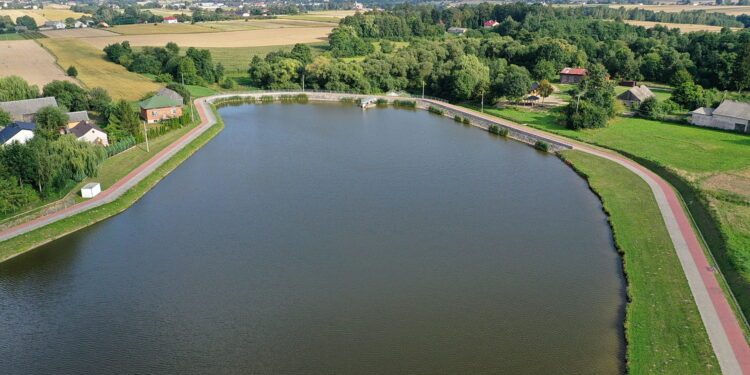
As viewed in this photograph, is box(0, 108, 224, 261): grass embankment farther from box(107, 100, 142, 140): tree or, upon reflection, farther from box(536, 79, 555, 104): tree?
box(536, 79, 555, 104): tree

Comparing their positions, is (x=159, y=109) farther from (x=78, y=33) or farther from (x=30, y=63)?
(x=78, y=33)

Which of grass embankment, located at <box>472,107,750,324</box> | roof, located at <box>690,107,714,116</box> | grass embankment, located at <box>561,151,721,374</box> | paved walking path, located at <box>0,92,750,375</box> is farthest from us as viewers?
roof, located at <box>690,107,714,116</box>

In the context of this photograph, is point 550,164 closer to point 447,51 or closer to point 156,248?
point 156,248

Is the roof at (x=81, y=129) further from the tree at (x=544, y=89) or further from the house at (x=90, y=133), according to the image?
the tree at (x=544, y=89)

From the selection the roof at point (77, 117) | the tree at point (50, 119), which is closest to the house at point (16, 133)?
the tree at point (50, 119)

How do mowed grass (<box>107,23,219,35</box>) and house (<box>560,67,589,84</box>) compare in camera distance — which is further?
mowed grass (<box>107,23,219,35</box>)

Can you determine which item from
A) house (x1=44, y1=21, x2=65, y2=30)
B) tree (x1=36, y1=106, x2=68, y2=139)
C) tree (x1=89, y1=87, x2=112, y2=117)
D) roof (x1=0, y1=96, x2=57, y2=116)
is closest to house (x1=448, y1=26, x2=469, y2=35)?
tree (x1=89, y1=87, x2=112, y2=117)

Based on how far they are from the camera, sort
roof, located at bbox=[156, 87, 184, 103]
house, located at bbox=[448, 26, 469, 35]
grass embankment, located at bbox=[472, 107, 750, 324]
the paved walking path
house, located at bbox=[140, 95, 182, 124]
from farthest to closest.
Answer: house, located at bbox=[448, 26, 469, 35] → roof, located at bbox=[156, 87, 184, 103] → house, located at bbox=[140, 95, 182, 124] → grass embankment, located at bbox=[472, 107, 750, 324] → the paved walking path
